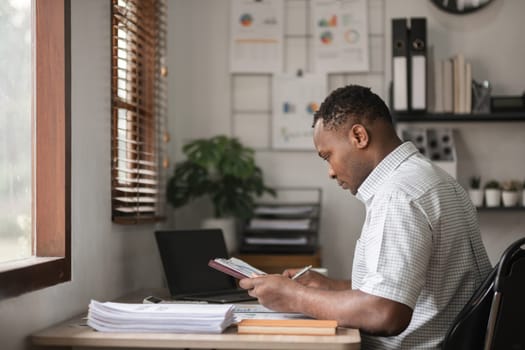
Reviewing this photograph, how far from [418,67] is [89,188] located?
1.68 metres

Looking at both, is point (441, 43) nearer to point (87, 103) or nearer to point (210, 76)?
point (210, 76)

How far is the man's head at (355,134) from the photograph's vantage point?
189 centimetres

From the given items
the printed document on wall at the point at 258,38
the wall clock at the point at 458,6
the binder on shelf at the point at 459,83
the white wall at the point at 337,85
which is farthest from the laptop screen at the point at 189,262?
the wall clock at the point at 458,6

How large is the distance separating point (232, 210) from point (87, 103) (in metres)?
1.26

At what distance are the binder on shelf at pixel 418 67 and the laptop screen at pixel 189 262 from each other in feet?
3.98

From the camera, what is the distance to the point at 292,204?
11.8ft

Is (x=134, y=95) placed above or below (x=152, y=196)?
above

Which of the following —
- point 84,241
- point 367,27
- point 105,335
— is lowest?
point 105,335

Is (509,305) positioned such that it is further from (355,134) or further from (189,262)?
(189,262)

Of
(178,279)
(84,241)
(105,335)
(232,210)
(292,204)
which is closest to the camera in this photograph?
(105,335)

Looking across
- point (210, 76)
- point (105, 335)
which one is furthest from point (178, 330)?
point (210, 76)

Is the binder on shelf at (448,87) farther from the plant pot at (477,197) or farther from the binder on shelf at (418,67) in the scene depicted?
the plant pot at (477,197)

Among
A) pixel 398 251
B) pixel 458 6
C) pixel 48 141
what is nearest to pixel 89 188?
pixel 48 141

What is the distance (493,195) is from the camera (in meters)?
3.40
